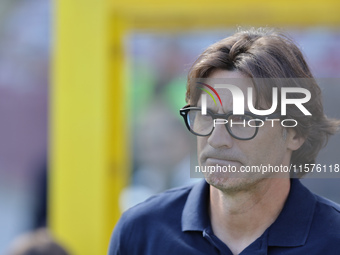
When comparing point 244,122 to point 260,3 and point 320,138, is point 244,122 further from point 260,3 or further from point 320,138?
point 260,3

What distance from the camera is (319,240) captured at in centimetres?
211

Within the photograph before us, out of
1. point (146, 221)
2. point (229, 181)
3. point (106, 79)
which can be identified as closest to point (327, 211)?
point (229, 181)

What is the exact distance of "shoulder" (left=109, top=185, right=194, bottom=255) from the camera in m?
2.32

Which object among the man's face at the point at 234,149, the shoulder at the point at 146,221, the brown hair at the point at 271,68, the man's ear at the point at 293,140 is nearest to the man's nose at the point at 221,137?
the man's face at the point at 234,149

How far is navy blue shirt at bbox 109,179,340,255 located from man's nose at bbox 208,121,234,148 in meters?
0.30

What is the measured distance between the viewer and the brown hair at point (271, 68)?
213 cm

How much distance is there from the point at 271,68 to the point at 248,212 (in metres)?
0.48

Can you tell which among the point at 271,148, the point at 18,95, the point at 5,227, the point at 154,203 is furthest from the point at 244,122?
the point at 5,227

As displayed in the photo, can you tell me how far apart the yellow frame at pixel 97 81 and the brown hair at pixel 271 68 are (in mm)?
1988

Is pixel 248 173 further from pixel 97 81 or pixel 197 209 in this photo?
pixel 97 81

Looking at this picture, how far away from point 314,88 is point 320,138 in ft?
0.68

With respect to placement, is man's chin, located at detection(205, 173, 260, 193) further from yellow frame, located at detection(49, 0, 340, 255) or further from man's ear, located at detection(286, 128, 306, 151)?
yellow frame, located at detection(49, 0, 340, 255)

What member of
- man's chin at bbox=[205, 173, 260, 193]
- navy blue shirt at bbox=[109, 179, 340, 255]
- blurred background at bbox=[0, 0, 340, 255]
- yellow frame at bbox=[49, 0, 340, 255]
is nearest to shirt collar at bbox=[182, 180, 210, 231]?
navy blue shirt at bbox=[109, 179, 340, 255]

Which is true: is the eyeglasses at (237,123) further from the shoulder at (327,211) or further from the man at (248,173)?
the shoulder at (327,211)
